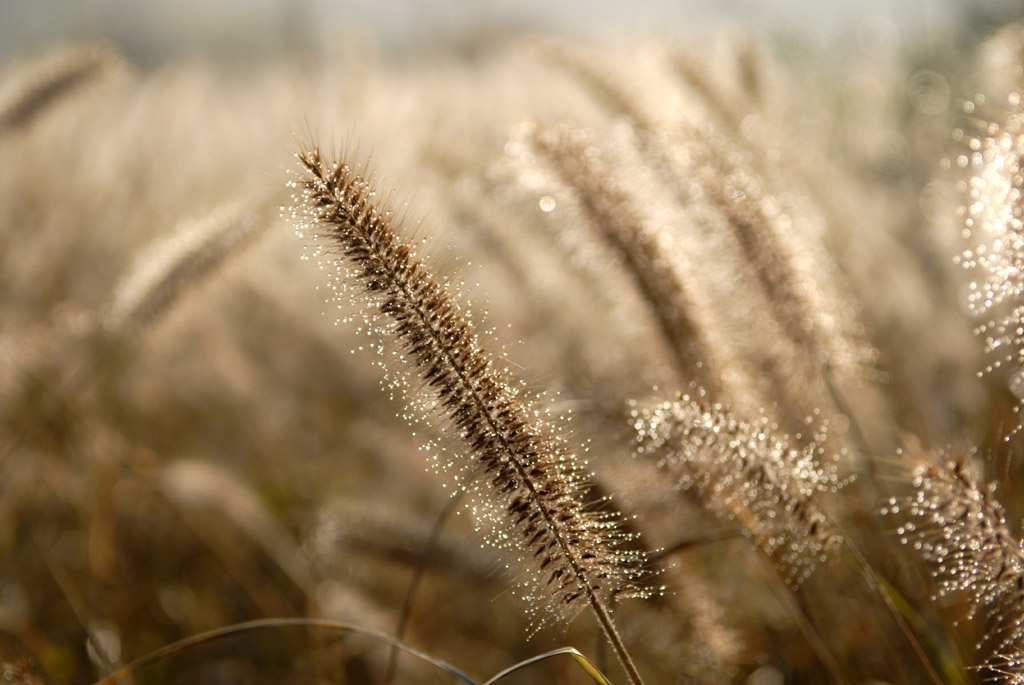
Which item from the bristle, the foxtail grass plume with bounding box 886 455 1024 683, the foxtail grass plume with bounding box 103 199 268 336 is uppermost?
the foxtail grass plume with bounding box 103 199 268 336

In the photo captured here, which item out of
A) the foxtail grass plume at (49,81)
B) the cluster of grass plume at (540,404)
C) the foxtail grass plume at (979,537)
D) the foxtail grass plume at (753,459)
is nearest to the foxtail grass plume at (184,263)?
the cluster of grass plume at (540,404)

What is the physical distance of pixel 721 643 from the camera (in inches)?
57.8

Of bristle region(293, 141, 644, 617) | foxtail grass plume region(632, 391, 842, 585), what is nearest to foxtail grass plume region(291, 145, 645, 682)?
bristle region(293, 141, 644, 617)

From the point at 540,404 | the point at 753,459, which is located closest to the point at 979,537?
the point at 753,459

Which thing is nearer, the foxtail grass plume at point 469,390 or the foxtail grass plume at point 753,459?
the foxtail grass plume at point 469,390

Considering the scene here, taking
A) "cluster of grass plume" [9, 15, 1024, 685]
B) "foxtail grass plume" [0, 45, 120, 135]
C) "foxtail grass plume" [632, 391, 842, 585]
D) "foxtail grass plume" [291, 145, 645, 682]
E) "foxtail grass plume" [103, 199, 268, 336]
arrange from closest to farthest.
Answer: "foxtail grass plume" [291, 145, 645, 682] → "cluster of grass plume" [9, 15, 1024, 685] → "foxtail grass plume" [632, 391, 842, 585] → "foxtail grass plume" [103, 199, 268, 336] → "foxtail grass plume" [0, 45, 120, 135]

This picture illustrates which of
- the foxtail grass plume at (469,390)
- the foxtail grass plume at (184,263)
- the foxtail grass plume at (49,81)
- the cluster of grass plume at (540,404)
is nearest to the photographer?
the foxtail grass plume at (469,390)

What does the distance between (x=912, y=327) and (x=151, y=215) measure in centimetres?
366

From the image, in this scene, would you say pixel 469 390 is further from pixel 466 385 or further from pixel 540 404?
pixel 540 404

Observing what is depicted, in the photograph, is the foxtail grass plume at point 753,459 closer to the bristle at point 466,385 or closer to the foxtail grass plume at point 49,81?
the bristle at point 466,385

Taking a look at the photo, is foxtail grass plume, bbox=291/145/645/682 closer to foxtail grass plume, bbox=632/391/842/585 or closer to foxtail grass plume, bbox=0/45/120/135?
foxtail grass plume, bbox=632/391/842/585

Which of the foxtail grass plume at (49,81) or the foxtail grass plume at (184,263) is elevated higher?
the foxtail grass plume at (49,81)

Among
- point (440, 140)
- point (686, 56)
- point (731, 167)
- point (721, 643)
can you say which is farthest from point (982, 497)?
point (440, 140)

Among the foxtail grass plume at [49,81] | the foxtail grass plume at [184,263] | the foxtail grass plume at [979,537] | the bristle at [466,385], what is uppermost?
the foxtail grass plume at [49,81]
